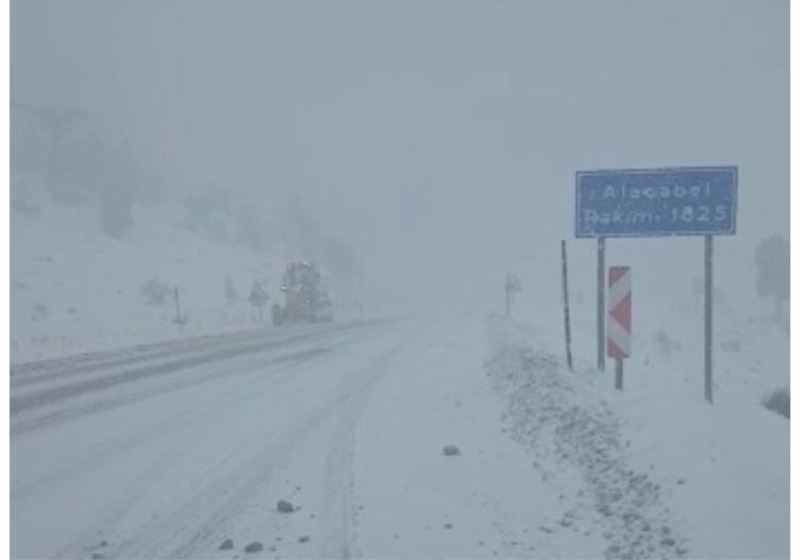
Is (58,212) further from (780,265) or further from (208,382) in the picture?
(208,382)

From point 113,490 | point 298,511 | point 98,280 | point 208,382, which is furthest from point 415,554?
point 98,280

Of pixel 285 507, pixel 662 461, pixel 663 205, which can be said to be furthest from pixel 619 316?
pixel 285 507

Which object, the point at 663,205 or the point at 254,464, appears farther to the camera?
the point at 663,205

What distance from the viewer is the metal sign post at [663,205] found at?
37.9 ft

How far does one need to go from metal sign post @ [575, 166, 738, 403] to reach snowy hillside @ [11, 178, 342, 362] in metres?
16.2

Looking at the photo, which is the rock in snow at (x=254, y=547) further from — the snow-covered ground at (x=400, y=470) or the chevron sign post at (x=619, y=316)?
the chevron sign post at (x=619, y=316)

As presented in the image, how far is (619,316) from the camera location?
40.8 feet

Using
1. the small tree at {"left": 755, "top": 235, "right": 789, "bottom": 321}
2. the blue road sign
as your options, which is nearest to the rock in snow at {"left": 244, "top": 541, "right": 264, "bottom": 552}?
the blue road sign

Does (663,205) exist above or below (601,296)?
above

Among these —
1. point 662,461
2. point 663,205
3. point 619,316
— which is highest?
point 663,205

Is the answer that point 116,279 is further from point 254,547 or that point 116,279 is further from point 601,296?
point 254,547

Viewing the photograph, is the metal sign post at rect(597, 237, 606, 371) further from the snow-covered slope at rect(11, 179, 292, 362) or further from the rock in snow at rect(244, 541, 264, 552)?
the snow-covered slope at rect(11, 179, 292, 362)

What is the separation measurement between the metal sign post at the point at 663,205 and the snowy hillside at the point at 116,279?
16.2m

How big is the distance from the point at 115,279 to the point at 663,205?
43.4 m
